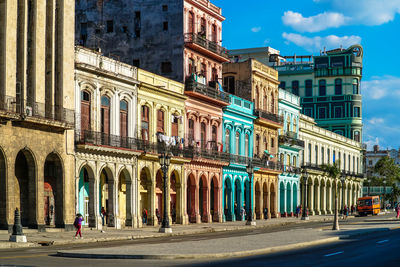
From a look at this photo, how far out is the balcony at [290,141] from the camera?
255ft

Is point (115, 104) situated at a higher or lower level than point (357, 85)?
lower

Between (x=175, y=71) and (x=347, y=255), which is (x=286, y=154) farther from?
(x=347, y=255)

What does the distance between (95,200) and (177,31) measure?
18.6 meters

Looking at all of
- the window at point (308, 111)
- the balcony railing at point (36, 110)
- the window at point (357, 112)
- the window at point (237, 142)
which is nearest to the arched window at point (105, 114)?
the balcony railing at point (36, 110)

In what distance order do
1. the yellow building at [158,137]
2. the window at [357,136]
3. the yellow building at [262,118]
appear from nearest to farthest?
the yellow building at [158,137] < the yellow building at [262,118] < the window at [357,136]

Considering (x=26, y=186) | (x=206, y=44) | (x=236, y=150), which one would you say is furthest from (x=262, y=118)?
(x=26, y=186)

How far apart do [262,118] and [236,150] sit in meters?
5.56

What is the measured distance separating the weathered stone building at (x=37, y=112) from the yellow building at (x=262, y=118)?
29583 millimetres

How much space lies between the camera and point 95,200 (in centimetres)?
4400

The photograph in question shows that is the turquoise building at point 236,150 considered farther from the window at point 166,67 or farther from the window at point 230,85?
the window at point 166,67

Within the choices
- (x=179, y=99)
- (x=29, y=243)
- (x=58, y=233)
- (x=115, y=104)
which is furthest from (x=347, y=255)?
(x=179, y=99)

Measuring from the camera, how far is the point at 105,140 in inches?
1800

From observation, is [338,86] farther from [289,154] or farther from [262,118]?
[262,118]

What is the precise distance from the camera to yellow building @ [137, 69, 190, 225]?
51.2 m
